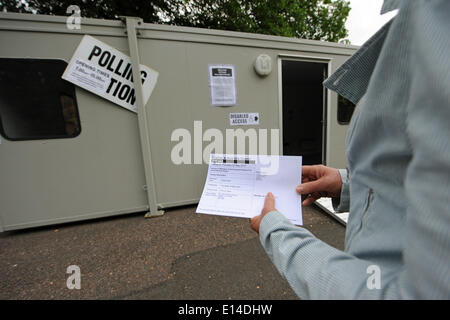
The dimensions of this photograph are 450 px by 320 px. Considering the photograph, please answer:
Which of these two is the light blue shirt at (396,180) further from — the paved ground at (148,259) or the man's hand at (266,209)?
the paved ground at (148,259)

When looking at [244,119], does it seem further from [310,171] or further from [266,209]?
[266,209]

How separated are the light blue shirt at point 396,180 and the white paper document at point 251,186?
0.23 meters

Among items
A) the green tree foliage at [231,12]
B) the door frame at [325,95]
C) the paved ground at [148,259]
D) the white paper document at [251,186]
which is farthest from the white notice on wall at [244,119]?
the green tree foliage at [231,12]

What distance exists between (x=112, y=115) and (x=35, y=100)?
83 cm

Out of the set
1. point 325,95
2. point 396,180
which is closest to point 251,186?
point 396,180

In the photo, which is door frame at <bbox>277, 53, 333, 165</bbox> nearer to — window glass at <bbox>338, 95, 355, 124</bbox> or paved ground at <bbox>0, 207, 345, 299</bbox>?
window glass at <bbox>338, 95, 355, 124</bbox>

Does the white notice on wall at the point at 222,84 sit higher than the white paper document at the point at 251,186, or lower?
higher

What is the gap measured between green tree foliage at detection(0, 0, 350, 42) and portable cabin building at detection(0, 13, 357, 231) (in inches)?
164

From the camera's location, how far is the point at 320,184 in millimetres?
998

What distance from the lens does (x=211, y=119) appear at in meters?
2.98

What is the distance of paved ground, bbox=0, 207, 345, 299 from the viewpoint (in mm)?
1664

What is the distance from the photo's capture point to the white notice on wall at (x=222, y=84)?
2883mm

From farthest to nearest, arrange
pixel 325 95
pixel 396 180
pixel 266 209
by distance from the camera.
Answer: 1. pixel 325 95
2. pixel 266 209
3. pixel 396 180

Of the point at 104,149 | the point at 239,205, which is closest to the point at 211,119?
the point at 104,149
